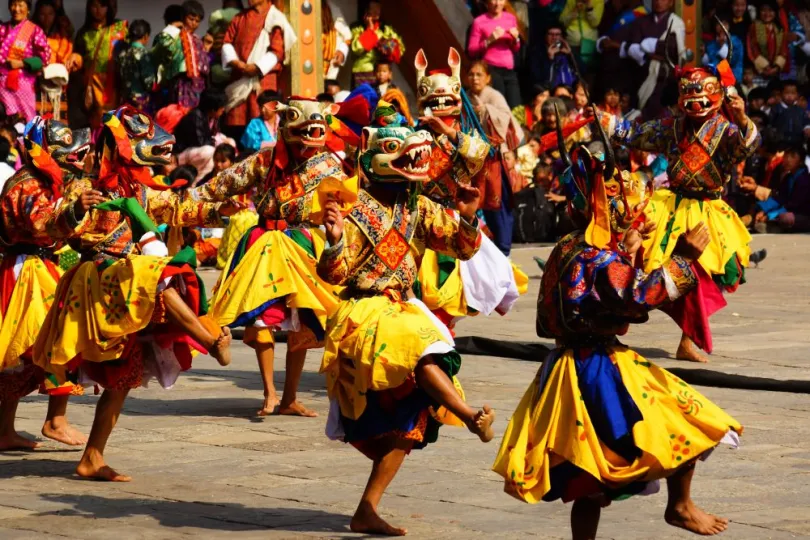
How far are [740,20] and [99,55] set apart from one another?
25.5ft

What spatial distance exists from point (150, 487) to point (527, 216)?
11.3 metres

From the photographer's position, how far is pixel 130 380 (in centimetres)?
747

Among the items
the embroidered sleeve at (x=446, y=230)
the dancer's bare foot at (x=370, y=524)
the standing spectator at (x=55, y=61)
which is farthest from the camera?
the standing spectator at (x=55, y=61)

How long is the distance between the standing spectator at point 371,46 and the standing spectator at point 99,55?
2.73m

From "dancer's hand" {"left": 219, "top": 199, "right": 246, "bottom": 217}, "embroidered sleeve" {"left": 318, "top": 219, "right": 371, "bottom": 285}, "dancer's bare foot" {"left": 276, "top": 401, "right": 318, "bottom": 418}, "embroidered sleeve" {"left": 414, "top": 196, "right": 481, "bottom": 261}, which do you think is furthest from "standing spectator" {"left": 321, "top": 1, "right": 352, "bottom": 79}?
"embroidered sleeve" {"left": 318, "top": 219, "right": 371, "bottom": 285}

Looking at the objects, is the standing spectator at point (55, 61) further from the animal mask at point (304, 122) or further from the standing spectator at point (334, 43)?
the animal mask at point (304, 122)

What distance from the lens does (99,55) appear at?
56.2 feet

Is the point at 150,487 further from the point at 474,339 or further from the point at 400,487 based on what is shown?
the point at 474,339

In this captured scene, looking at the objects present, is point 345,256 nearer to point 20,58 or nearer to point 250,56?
point 20,58

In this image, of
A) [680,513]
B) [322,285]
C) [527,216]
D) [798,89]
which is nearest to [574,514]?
[680,513]

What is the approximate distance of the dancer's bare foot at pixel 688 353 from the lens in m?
10.7

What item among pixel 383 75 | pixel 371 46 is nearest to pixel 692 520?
pixel 383 75

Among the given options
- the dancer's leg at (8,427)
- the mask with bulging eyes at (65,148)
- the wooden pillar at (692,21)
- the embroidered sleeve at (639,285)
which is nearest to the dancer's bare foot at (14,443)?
the dancer's leg at (8,427)

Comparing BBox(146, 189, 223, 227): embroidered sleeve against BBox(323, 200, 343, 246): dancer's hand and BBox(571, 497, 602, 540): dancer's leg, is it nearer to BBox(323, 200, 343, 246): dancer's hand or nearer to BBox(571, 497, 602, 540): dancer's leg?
BBox(323, 200, 343, 246): dancer's hand
